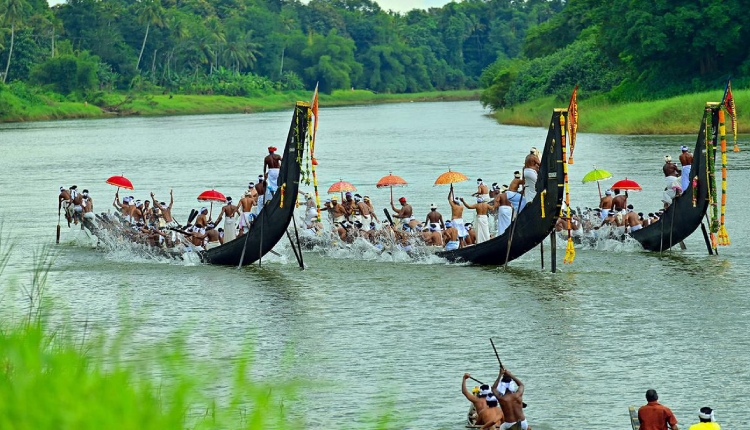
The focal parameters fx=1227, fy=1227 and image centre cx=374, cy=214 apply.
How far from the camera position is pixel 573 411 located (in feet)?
51.2

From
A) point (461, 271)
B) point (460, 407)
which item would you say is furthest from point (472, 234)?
point (460, 407)

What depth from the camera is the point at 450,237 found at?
27.4m

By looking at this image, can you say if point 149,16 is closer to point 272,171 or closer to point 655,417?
point 272,171

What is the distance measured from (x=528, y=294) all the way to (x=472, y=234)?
14.4 ft

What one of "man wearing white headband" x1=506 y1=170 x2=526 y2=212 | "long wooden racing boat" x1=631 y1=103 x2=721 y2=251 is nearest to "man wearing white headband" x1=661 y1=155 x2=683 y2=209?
"long wooden racing boat" x1=631 y1=103 x2=721 y2=251

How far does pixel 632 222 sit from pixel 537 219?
4621mm

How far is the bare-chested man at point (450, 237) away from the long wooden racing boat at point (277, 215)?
368cm

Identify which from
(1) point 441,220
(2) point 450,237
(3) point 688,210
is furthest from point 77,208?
(3) point 688,210

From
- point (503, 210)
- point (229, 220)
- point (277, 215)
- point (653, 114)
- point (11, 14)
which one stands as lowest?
point (229, 220)

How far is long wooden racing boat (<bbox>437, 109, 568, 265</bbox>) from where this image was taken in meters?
23.7

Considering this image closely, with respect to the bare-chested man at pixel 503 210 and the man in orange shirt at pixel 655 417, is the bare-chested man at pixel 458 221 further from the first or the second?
the man in orange shirt at pixel 655 417

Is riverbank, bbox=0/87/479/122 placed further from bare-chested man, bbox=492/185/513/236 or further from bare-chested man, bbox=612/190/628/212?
bare-chested man, bbox=492/185/513/236

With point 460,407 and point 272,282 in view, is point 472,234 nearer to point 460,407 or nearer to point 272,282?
point 272,282

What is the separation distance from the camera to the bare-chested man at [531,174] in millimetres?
24938
